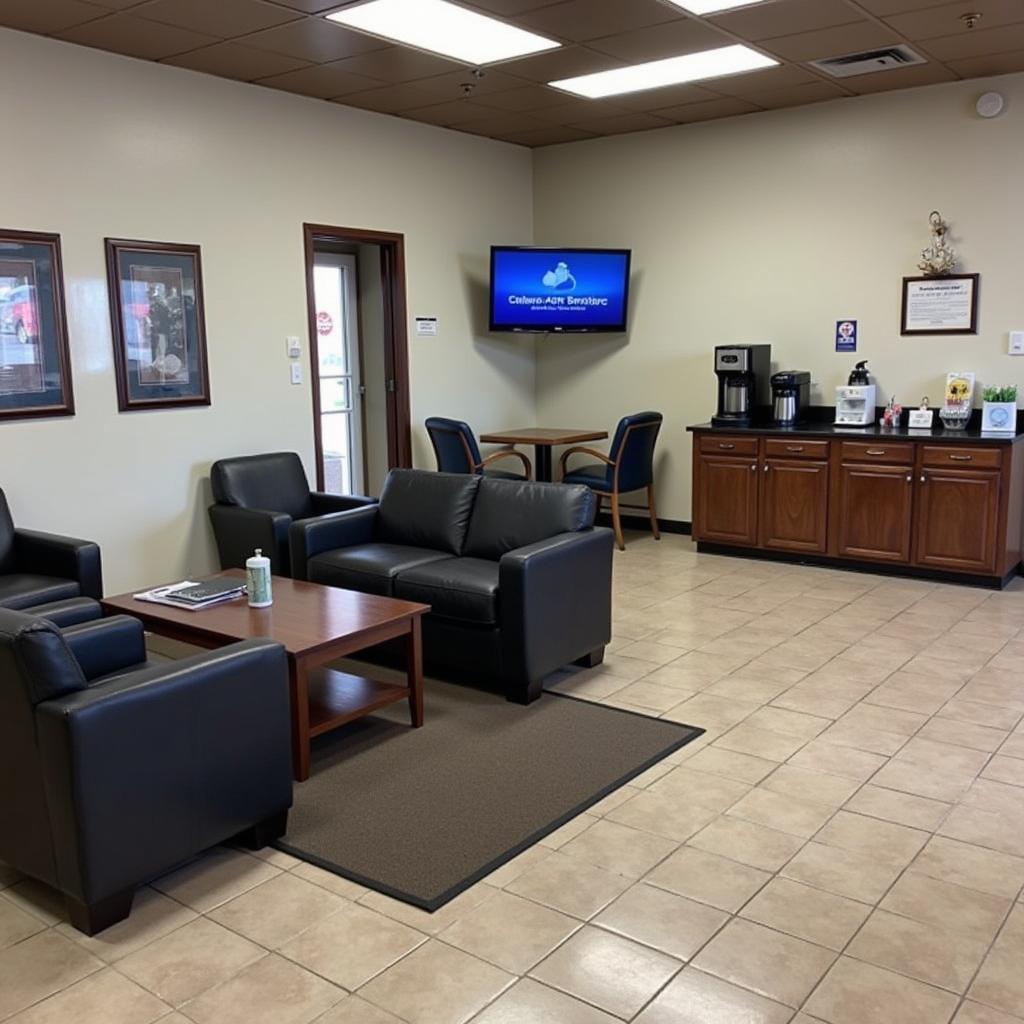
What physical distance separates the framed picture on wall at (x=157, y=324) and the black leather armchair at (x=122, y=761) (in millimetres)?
2814

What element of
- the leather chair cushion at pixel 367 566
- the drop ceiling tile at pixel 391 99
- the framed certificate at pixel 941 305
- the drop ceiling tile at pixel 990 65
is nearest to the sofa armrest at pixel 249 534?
the leather chair cushion at pixel 367 566

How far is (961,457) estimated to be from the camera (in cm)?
539

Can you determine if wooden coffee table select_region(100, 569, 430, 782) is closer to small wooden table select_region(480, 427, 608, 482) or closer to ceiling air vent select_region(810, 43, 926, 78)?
small wooden table select_region(480, 427, 608, 482)

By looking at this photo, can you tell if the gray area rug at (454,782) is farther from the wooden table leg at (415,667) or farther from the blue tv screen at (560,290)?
the blue tv screen at (560,290)

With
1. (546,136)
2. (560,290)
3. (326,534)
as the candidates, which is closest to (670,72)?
(546,136)

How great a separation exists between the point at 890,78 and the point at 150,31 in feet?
12.8

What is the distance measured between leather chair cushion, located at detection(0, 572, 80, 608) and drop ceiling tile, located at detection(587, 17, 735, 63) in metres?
3.47

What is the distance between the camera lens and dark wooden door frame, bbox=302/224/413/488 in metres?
6.07

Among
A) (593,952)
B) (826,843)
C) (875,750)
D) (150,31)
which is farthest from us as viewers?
(150,31)

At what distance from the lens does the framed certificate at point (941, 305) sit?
5738 mm

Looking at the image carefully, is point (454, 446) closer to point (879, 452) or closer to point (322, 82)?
point (322, 82)

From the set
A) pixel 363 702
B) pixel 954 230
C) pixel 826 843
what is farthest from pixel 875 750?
pixel 954 230

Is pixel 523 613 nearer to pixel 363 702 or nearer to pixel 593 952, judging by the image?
pixel 363 702

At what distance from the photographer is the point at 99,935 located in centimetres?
241
